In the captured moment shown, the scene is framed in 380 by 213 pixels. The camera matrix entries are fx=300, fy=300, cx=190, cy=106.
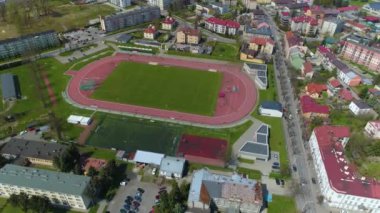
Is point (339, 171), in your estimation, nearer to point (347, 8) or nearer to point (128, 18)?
point (128, 18)

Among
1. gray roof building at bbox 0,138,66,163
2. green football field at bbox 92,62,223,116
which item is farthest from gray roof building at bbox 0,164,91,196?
green football field at bbox 92,62,223,116

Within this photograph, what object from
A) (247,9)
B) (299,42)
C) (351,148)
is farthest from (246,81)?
(247,9)

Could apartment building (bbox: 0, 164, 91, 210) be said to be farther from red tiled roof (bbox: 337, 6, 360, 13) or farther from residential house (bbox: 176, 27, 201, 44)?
red tiled roof (bbox: 337, 6, 360, 13)

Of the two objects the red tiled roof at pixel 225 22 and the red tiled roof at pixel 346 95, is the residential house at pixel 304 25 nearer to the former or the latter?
the red tiled roof at pixel 225 22

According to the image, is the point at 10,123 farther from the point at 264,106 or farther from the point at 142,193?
the point at 264,106

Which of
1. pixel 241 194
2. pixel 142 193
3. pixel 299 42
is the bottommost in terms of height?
pixel 142 193

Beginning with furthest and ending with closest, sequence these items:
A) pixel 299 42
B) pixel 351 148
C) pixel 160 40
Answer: pixel 160 40 < pixel 299 42 < pixel 351 148
